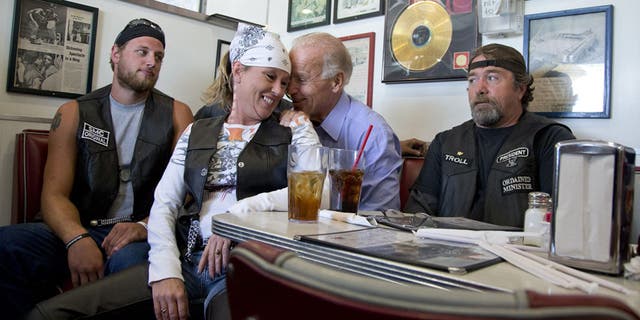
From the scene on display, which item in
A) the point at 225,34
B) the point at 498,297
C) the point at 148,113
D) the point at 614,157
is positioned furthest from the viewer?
the point at 225,34

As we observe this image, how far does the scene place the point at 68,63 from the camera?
2.56 m

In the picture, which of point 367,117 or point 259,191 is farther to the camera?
point 367,117

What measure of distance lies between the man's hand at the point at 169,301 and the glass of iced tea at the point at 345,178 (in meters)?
0.50

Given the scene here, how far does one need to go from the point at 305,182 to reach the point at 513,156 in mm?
1093

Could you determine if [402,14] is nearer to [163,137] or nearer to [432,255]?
[163,137]

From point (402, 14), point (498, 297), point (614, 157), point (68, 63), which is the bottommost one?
point (498, 297)

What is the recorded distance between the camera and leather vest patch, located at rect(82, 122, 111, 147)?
79.6 inches

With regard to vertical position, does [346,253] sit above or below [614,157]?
below

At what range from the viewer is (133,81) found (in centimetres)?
217

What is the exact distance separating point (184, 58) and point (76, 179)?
127 centimetres

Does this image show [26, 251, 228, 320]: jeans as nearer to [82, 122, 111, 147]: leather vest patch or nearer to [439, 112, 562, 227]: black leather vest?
[82, 122, 111, 147]: leather vest patch

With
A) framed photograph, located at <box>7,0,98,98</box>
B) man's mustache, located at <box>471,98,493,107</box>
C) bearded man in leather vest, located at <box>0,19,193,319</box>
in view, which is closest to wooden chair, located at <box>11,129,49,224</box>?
bearded man in leather vest, located at <box>0,19,193,319</box>

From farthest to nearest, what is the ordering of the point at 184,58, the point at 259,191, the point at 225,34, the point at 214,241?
the point at 225,34 < the point at 184,58 < the point at 259,191 < the point at 214,241

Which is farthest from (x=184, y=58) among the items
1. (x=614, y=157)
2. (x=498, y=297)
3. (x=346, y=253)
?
(x=498, y=297)
